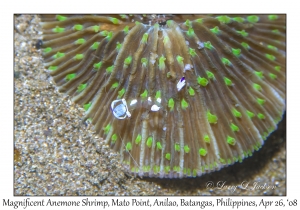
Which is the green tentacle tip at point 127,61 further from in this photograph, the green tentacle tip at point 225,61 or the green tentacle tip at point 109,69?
the green tentacle tip at point 225,61

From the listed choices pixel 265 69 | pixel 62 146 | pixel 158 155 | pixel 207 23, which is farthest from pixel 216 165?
pixel 62 146

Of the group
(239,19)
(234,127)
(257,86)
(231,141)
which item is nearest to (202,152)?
(231,141)

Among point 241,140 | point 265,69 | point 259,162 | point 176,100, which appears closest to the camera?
point 176,100

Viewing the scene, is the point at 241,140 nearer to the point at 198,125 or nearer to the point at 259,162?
the point at 198,125

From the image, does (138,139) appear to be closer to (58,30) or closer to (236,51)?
(236,51)

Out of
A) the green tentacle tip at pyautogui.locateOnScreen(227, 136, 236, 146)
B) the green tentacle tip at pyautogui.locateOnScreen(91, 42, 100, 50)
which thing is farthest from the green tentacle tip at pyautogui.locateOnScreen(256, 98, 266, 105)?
the green tentacle tip at pyautogui.locateOnScreen(91, 42, 100, 50)
